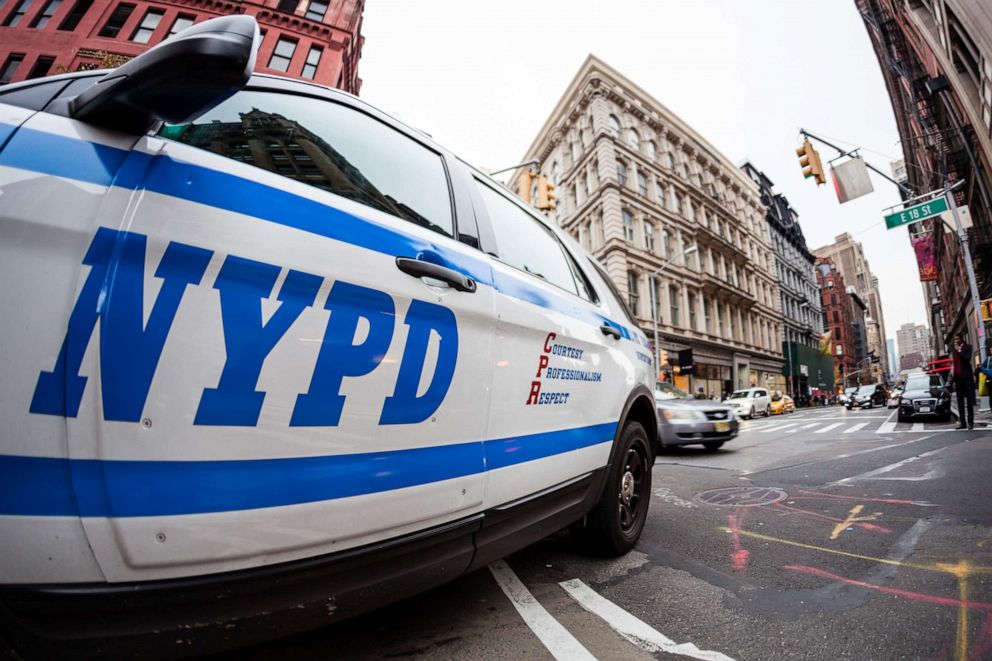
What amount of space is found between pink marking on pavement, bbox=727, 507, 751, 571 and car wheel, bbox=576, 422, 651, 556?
1.78ft

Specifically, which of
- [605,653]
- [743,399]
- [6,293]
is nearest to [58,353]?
[6,293]

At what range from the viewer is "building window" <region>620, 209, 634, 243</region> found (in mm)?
22828

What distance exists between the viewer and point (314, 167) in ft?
4.17

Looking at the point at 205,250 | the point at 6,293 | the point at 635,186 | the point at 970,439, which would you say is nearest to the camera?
the point at 6,293

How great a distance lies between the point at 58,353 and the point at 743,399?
2316 centimetres

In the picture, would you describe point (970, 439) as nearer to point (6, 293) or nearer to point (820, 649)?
point (820, 649)

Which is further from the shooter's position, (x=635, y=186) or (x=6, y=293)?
(x=635, y=186)

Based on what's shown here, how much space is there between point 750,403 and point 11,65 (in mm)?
36717

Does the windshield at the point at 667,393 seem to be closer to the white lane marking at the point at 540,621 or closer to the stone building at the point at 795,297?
the white lane marking at the point at 540,621

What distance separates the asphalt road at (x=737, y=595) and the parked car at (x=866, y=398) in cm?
2582

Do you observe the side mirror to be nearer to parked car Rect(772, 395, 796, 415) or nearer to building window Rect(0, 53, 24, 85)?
building window Rect(0, 53, 24, 85)

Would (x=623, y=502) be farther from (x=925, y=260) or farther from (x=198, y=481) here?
(x=925, y=260)

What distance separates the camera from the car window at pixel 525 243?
1.92 m

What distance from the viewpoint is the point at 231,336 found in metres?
0.92
